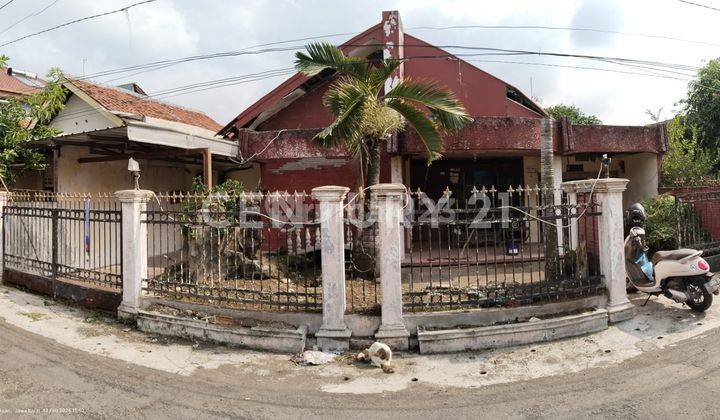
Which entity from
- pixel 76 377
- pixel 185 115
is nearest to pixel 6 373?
pixel 76 377

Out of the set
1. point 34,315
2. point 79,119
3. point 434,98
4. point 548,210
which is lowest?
point 34,315

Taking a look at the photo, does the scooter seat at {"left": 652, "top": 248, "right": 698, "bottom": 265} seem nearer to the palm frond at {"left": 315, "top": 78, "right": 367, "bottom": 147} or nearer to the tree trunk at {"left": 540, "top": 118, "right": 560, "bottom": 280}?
the tree trunk at {"left": 540, "top": 118, "right": 560, "bottom": 280}

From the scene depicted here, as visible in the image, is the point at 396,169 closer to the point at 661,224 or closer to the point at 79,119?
the point at 661,224

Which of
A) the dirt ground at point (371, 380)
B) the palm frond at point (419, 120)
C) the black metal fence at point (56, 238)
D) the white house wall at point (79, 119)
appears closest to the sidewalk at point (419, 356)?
the dirt ground at point (371, 380)

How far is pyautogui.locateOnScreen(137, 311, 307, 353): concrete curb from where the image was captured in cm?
489

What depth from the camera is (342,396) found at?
3.93m

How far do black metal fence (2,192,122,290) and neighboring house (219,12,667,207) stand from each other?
3.59 meters

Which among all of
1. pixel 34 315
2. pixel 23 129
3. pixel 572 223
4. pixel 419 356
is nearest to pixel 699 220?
pixel 572 223

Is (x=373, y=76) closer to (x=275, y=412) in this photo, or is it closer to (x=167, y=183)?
(x=275, y=412)

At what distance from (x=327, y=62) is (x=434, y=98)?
1.75 meters

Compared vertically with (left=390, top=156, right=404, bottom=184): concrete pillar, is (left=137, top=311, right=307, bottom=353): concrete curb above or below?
below

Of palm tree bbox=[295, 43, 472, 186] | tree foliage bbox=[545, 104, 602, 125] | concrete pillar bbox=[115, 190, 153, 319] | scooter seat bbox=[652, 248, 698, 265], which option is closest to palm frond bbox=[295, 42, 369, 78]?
palm tree bbox=[295, 43, 472, 186]

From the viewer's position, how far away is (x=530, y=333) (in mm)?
4902

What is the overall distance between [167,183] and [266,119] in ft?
13.9
